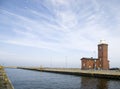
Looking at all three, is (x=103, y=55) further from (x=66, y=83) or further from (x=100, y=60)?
(x=66, y=83)

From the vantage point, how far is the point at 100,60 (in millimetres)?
93625

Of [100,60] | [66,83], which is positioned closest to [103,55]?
[100,60]

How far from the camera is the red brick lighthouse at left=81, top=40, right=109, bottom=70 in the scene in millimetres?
91375

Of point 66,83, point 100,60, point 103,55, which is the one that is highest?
point 103,55

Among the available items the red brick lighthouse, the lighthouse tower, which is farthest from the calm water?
the red brick lighthouse

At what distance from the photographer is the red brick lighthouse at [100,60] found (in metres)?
91.4

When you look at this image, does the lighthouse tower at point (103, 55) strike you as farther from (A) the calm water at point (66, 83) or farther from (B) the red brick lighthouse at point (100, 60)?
(A) the calm water at point (66, 83)

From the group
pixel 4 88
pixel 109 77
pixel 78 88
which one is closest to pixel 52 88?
pixel 78 88

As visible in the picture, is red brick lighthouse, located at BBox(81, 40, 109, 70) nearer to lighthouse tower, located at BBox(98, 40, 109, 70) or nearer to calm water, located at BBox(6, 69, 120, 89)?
lighthouse tower, located at BBox(98, 40, 109, 70)

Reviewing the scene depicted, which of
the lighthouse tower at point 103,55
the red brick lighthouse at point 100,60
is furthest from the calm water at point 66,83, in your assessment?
the red brick lighthouse at point 100,60

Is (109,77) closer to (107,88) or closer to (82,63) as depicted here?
(107,88)

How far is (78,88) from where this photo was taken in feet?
120

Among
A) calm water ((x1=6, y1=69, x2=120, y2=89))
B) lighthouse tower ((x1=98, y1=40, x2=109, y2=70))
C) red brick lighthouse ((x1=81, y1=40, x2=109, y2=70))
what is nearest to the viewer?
calm water ((x1=6, y1=69, x2=120, y2=89))

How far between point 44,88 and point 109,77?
23.6 m
